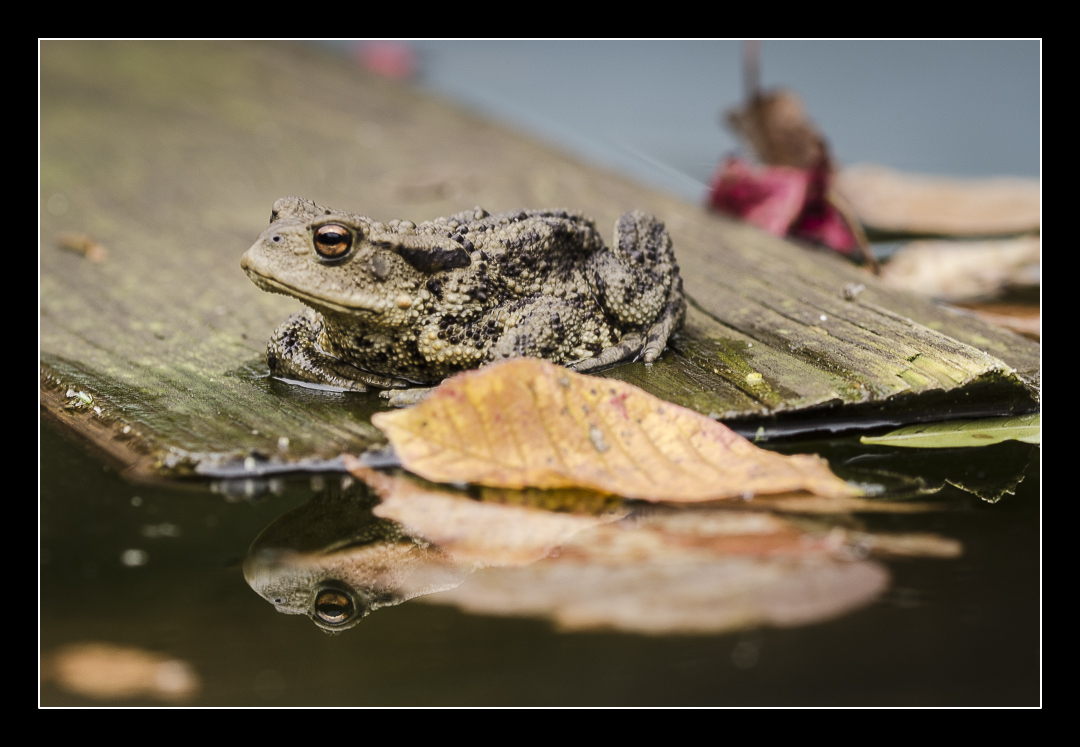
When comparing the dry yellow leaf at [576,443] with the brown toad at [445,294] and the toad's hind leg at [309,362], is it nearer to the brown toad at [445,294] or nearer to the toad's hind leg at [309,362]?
the brown toad at [445,294]

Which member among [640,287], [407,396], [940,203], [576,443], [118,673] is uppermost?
[940,203]

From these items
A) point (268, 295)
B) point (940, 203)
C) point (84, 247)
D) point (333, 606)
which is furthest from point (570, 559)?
point (940, 203)

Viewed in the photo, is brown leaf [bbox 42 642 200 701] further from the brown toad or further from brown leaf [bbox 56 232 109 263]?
brown leaf [bbox 56 232 109 263]

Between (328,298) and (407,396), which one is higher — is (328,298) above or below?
above

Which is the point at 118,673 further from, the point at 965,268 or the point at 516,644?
the point at 965,268

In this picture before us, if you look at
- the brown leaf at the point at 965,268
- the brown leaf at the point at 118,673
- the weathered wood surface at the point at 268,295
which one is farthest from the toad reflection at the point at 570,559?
the brown leaf at the point at 965,268

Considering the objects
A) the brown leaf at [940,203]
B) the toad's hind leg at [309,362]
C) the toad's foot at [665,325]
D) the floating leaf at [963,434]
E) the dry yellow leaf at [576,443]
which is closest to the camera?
the dry yellow leaf at [576,443]

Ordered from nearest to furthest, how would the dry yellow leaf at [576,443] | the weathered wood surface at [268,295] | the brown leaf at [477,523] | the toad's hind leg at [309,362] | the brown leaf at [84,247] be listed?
the brown leaf at [477,523] < the dry yellow leaf at [576,443] < the weathered wood surface at [268,295] < the toad's hind leg at [309,362] < the brown leaf at [84,247]
